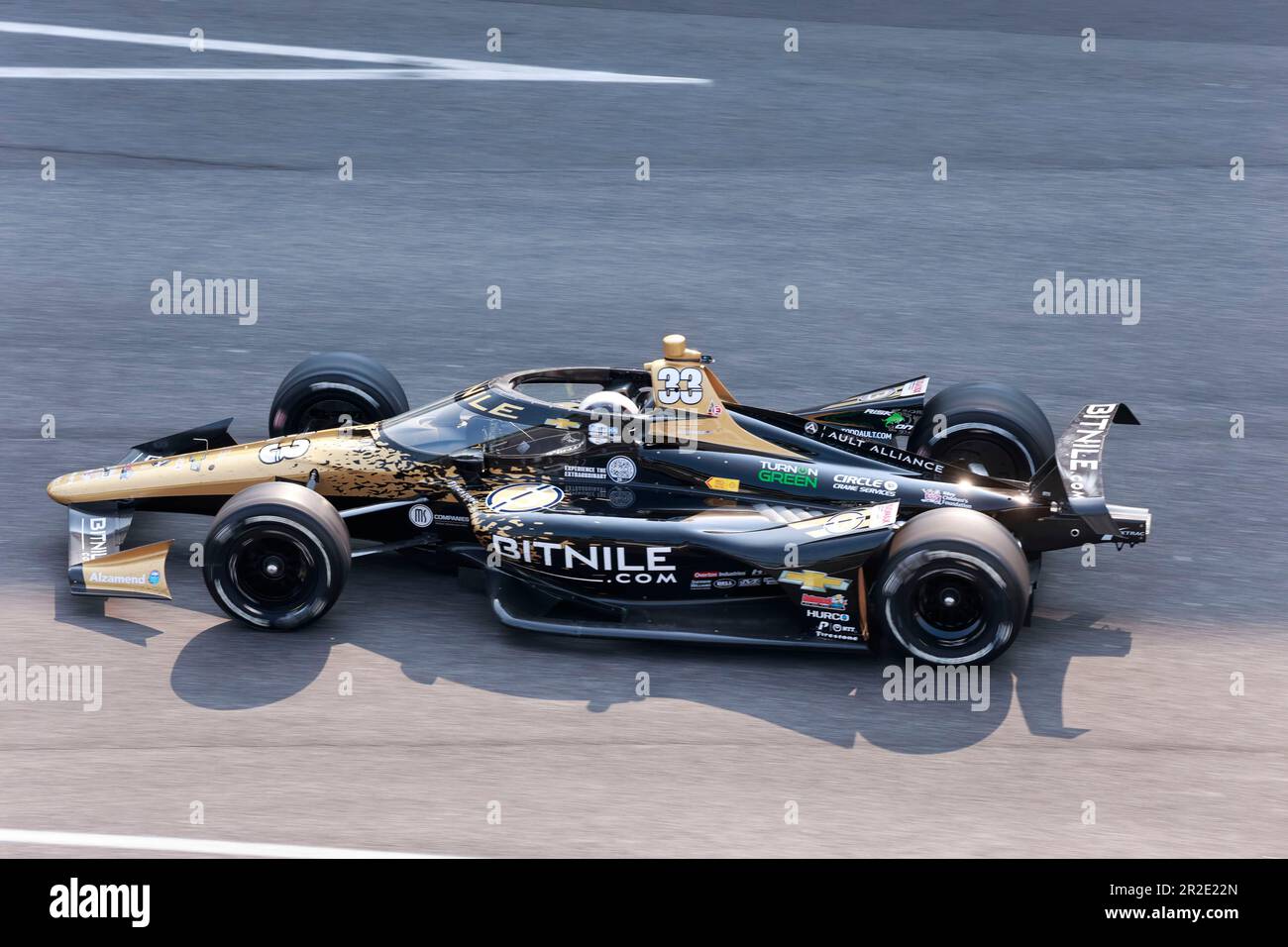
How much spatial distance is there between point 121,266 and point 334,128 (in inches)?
116

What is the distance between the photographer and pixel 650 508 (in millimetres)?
8414

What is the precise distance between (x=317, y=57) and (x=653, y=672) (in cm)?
1054

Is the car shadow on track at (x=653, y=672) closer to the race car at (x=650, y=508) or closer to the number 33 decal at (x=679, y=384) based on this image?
the race car at (x=650, y=508)

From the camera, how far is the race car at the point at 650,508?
778 centimetres

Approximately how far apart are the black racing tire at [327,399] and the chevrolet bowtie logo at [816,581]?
2986 mm

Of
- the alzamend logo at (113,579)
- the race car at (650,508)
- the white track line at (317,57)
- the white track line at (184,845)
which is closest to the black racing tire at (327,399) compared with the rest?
the race car at (650,508)

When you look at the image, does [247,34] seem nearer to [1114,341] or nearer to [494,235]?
[494,235]

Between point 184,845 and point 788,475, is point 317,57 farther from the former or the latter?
point 184,845

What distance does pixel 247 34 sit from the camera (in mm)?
16719

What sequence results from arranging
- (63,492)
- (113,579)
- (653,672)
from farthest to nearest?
(63,492)
(113,579)
(653,672)

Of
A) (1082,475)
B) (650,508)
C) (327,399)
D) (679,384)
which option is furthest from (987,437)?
(327,399)

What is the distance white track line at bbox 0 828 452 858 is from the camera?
6.50m
